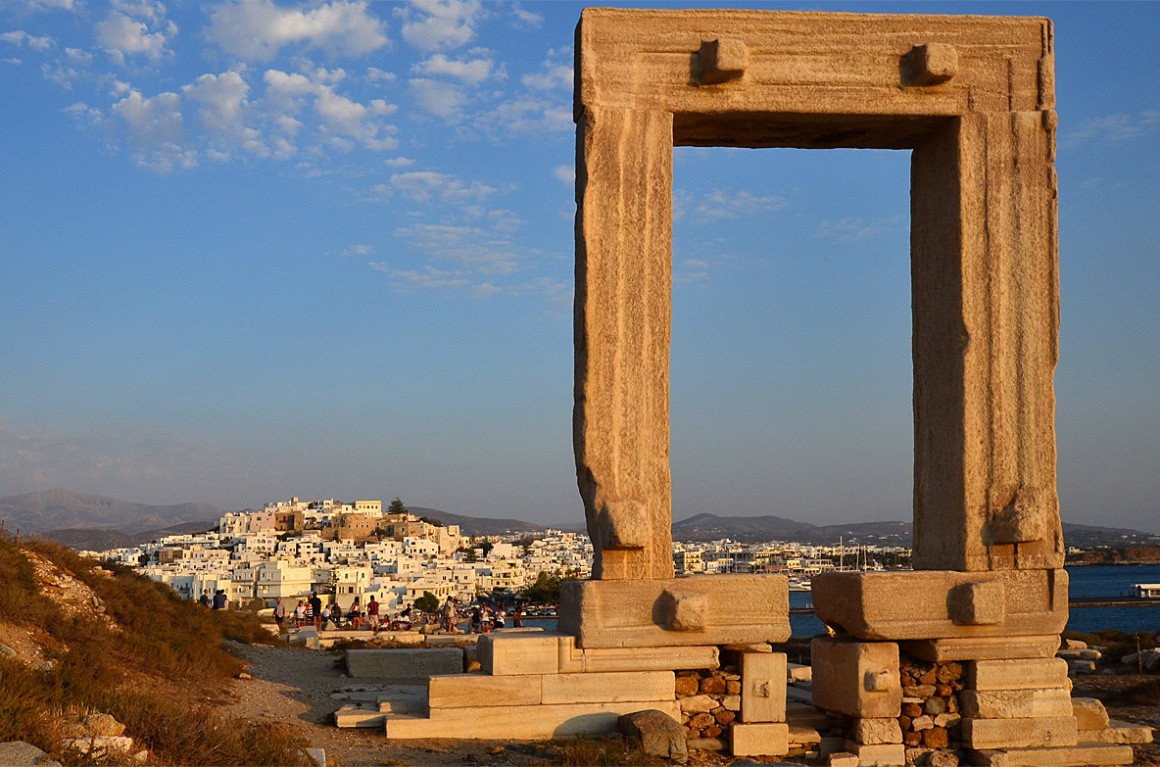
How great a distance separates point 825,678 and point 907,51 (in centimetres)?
547

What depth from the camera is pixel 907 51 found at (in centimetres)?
897

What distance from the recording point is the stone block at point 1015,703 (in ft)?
27.7

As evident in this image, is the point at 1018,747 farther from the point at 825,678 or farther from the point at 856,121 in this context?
the point at 856,121

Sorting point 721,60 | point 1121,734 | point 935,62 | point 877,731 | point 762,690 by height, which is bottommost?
point 1121,734

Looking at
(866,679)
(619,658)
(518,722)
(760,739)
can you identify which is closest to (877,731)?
(866,679)

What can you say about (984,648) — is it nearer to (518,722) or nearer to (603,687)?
(603,687)

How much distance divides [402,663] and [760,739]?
5.82m

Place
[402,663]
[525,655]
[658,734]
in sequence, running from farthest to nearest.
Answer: [402,663] → [525,655] → [658,734]

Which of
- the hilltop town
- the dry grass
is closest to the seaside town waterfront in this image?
the hilltop town

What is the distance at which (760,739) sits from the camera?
26.9 ft

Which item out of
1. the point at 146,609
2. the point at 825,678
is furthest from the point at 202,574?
the point at 825,678

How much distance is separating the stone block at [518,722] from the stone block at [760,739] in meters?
0.62

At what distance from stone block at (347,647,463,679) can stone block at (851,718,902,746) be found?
5779 mm

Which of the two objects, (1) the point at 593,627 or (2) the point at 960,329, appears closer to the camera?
(1) the point at 593,627
